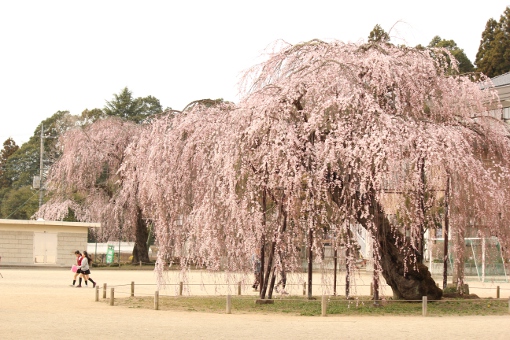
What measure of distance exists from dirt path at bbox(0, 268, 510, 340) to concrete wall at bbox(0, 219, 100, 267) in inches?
854

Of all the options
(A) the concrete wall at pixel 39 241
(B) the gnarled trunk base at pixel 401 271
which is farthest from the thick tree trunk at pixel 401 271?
(A) the concrete wall at pixel 39 241

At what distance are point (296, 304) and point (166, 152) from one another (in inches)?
207

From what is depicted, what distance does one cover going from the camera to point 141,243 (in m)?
43.8

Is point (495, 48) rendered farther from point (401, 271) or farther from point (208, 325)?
point (208, 325)

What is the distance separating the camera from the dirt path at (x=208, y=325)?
12070mm

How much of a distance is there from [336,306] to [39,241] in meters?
26.4

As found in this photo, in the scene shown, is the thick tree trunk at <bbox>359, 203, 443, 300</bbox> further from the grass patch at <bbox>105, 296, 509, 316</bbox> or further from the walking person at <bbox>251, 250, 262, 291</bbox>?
the walking person at <bbox>251, 250, 262, 291</bbox>

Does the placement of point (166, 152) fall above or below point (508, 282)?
above

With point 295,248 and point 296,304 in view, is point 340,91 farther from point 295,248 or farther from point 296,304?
point 296,304

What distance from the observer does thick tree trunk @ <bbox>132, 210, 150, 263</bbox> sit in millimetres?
43125

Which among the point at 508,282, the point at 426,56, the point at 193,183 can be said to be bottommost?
the point at 508,282

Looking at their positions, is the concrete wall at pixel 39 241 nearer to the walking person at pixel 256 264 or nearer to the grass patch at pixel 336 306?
the grass patch at pixel 336 306

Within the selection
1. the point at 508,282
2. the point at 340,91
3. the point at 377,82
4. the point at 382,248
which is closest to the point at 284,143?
the point at 340,91

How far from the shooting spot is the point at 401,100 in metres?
17.6
